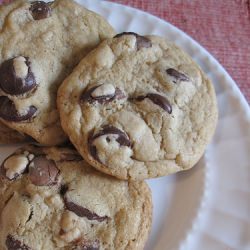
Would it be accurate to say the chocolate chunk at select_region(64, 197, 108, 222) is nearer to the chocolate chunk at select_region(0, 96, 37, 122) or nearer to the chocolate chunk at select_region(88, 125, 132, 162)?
the chocolate chunk at select_region(88, 125, 132, 162)

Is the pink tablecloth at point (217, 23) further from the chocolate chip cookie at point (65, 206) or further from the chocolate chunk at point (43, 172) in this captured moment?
the chocolate chunk at point (43, 172)

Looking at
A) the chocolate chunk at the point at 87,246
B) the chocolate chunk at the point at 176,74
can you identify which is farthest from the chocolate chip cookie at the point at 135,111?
the chocolate chunk at the point at 87,246

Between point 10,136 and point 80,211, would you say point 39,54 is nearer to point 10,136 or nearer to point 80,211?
point 10,136

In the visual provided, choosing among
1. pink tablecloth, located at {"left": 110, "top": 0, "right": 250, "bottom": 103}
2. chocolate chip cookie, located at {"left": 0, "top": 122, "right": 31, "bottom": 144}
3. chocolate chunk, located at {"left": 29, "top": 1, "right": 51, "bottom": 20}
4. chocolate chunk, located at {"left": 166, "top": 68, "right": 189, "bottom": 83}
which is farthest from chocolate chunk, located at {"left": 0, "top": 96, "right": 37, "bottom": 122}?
pink tablecloth, located at {"left": 110, "top": 0, "right": 250, "bottom": 103}

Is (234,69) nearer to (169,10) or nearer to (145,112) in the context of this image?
(169,10)


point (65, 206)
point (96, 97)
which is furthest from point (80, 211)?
point (96, 97)

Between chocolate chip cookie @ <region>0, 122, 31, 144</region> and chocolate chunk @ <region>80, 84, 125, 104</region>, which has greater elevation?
chocolate chunk @ <region>80, 84, 125, 104</region>

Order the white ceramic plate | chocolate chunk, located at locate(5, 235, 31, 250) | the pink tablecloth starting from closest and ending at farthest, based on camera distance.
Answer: chocolate chunk, located at locate(5, 235, 31, 250) < the white ceramic plate < the pink tablecloth
